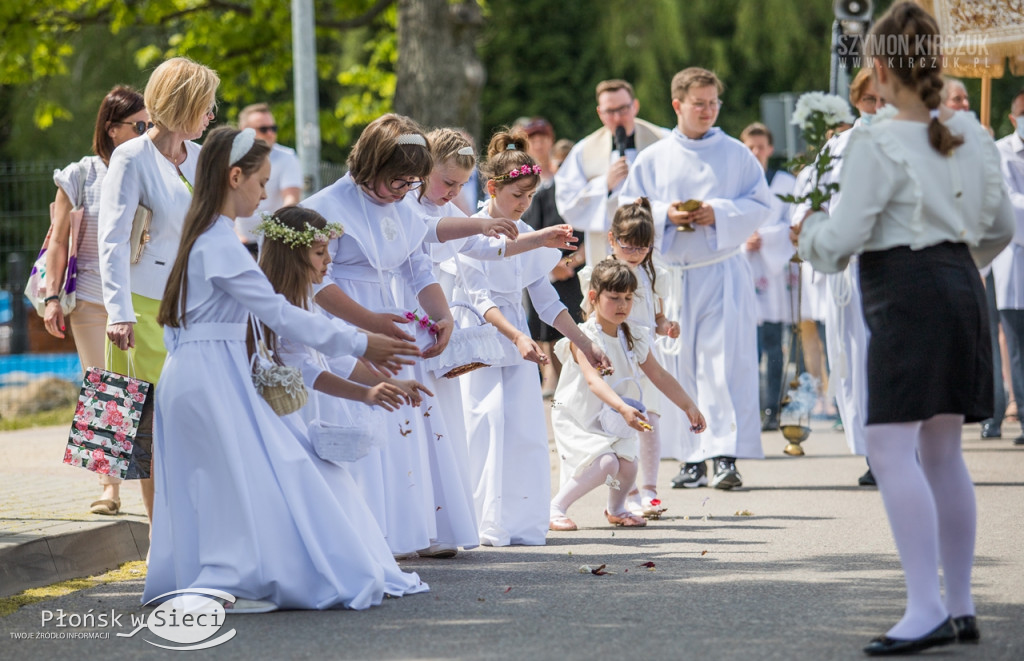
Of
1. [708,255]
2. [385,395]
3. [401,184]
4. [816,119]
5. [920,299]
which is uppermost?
[816,119]

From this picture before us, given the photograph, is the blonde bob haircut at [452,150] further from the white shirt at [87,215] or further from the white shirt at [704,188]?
the white shirt at [704,188]

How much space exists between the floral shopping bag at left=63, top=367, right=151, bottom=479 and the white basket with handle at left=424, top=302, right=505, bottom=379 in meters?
1.36

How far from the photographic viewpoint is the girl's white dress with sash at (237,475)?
5238 millimetres

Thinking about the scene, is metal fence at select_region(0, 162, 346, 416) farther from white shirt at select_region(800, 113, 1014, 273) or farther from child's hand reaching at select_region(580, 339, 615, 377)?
white shirt at select_region(800, 113, 1014, 273)

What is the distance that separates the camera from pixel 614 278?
25.1ft

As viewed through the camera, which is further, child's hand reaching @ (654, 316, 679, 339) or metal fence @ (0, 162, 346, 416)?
metal fence @ (0, 162, 346, 416)

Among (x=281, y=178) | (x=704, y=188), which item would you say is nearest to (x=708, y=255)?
(x=704, y=188)

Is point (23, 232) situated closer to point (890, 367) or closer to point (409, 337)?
point (409, 337)

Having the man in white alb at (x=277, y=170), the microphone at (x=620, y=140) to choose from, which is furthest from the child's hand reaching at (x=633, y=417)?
the man in white alb at (x=277, y=170)

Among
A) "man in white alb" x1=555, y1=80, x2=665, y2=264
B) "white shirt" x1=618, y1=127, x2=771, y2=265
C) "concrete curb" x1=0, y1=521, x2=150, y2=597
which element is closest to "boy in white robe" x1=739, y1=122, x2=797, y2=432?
"man in white alb" x1=555, y1=80, x2=665, y2=264

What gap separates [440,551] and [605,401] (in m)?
1.23

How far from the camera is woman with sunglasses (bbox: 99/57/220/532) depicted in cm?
654

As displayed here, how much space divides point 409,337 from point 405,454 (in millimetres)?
704

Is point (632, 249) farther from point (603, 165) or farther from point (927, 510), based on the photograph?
point (927, 510)
